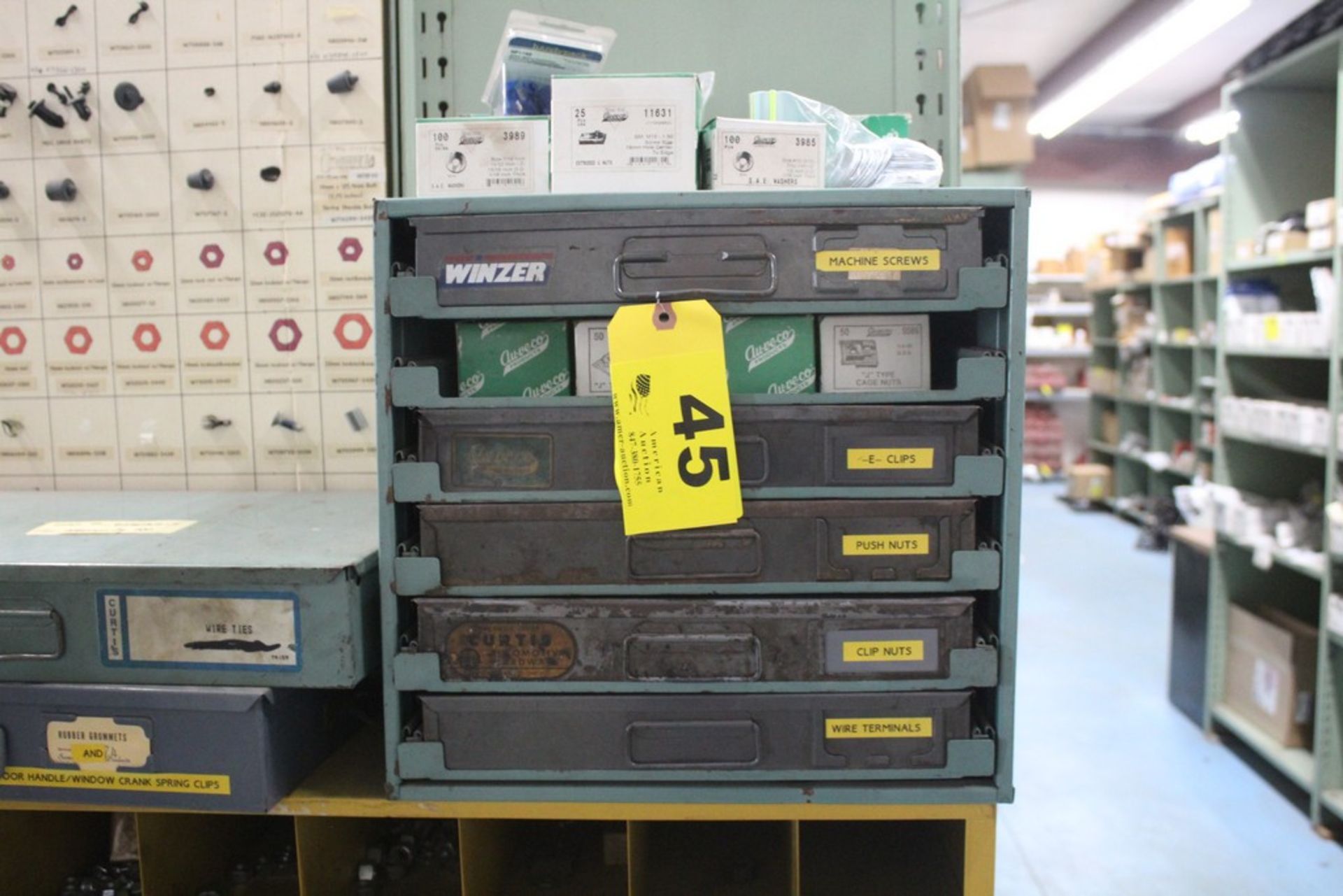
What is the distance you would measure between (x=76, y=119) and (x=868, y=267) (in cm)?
126

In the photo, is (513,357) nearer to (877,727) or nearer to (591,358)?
(591,358)

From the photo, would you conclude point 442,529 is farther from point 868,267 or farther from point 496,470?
point 868,267

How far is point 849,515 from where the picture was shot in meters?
0.92

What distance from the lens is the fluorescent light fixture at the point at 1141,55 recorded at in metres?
4.05

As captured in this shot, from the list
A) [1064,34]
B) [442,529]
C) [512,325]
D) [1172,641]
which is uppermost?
[1064,34]

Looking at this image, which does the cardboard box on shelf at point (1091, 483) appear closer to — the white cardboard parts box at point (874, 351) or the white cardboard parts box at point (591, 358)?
the white cardboard parts box at point (874, 351)

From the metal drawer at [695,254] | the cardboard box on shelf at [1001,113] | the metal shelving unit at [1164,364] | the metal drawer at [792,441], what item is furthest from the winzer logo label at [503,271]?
the cardboard box on shelf at [1001,113]

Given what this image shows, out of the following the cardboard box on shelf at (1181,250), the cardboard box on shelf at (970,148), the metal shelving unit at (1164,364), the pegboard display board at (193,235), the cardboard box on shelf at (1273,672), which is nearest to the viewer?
the pegboard display board at (193,235)

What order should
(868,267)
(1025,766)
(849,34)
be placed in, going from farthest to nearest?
(1025,766)
(849,34)
(868,267)

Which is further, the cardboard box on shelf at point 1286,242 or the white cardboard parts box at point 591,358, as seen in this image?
the cardboard box on shelf at point 1286,242

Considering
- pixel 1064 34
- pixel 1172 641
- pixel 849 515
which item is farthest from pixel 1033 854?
pixel 1064 34

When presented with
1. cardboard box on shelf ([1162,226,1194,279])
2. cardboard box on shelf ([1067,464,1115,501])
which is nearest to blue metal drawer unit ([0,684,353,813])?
cardboard box on shelf ([1162,226,1194,279])

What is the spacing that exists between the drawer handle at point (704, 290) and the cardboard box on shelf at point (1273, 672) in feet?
8.42

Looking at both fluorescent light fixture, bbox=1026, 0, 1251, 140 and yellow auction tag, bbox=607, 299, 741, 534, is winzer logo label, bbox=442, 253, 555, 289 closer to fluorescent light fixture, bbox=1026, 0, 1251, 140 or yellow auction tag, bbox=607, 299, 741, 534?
yellow auction tag, bbox=607, 299, 741, 534
